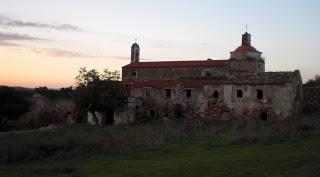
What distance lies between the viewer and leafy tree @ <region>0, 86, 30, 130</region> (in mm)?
45562

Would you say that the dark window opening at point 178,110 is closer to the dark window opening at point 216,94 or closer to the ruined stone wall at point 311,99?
the dark window opening at point 216,94

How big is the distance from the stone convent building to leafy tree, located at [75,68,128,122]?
1921 mm

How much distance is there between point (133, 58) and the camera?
210ft

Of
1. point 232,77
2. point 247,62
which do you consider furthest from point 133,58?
point 232,77

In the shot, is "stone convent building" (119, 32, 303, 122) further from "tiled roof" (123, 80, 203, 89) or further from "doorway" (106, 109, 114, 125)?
"doorway" (106, 109, 114, 125)

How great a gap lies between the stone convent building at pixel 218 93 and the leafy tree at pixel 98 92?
192 cm

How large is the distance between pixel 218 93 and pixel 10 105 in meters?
19.7

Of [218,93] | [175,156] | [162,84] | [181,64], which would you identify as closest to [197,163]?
[175,156]

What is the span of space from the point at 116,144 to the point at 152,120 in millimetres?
19987

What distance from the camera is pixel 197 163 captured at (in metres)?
18.5

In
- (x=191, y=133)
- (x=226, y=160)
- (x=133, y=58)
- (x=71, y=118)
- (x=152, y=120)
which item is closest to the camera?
(x=226, y=160)

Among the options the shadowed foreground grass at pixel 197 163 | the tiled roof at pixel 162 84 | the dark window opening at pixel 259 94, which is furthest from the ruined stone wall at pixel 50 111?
the shadowed foreground grass at pixel 197 163

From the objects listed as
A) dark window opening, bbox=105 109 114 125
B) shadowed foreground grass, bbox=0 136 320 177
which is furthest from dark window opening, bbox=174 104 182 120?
shadowed foreground grass, bbox=0 136 320 177

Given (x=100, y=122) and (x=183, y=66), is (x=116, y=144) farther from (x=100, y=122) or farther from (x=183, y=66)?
(x=183, y=66)
